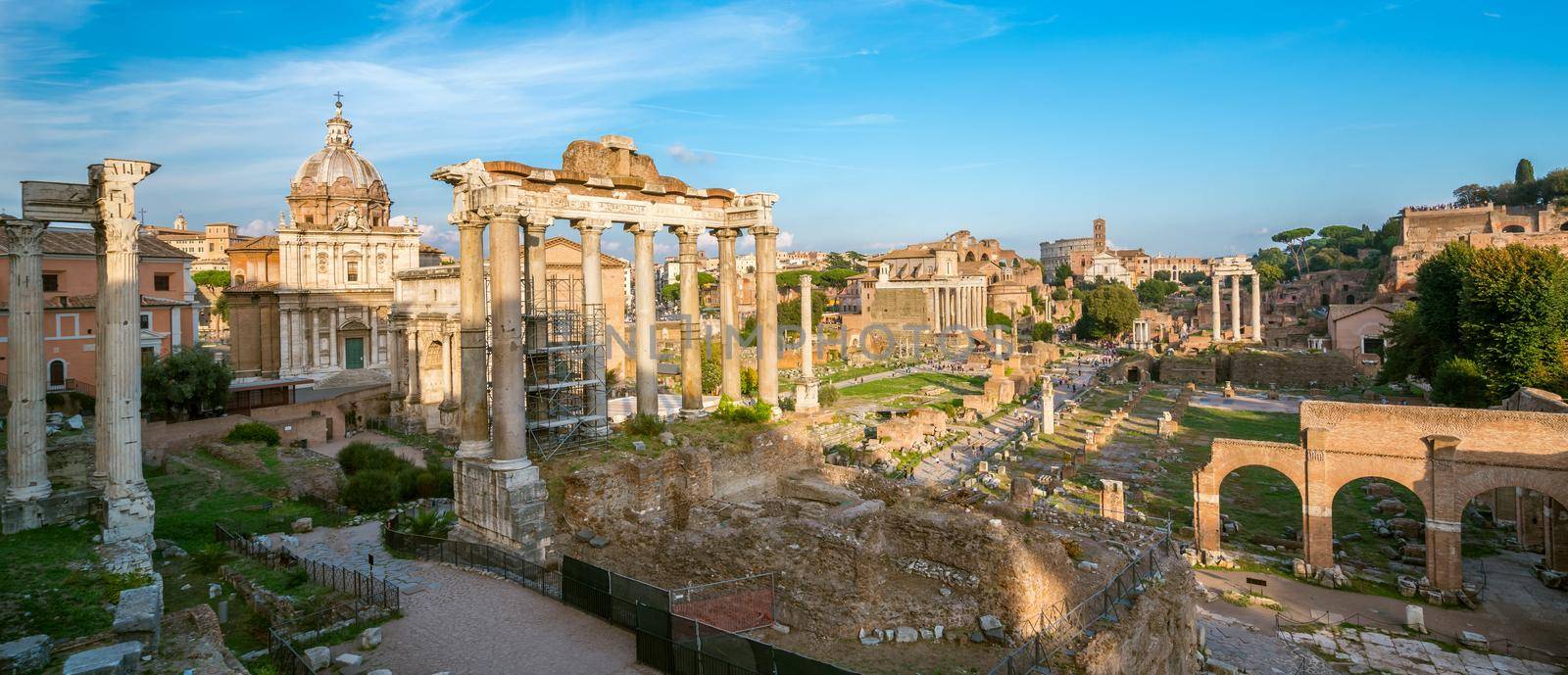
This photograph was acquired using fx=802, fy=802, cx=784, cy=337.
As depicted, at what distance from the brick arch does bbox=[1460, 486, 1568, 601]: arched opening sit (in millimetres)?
3409

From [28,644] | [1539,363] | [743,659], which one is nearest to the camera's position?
[28,644]

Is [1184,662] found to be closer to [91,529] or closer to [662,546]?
[662,546]

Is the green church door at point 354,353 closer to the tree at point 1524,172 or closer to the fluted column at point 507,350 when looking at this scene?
the fluted column at point 507,350

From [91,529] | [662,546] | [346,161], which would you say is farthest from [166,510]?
[346,161]

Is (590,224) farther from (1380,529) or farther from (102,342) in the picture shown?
(1380,529)

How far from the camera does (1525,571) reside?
17.5m

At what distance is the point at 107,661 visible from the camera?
6.98 metres

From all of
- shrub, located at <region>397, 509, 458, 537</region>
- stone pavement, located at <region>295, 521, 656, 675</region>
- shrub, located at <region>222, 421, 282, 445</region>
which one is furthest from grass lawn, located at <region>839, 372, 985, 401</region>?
stone pavement, located at <region>295, 521, 656, 675</region>

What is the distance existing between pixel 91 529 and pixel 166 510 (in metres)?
3.72

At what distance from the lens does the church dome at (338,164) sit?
129 ft

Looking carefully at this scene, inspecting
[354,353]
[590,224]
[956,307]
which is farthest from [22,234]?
[956,307]

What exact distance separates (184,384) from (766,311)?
19542 millimetres

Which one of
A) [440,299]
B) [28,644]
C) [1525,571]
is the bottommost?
[1525,571]

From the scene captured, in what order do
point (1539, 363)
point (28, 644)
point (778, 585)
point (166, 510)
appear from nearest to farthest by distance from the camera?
point (28, 644), point (778, 585), point (166, 510), point (1539, 363)
